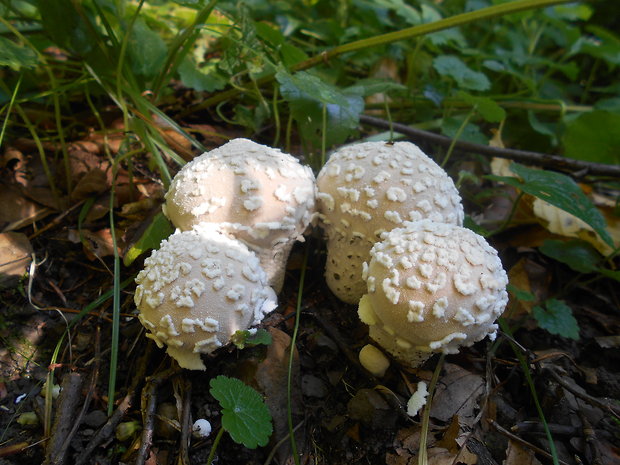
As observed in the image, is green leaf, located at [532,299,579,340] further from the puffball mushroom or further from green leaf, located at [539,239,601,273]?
the puffball mushroom

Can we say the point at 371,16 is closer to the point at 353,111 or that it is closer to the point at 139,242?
the point at 353,111

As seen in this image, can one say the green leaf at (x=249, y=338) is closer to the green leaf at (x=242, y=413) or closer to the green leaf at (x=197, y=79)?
the green leaf at (x=242, y=413)

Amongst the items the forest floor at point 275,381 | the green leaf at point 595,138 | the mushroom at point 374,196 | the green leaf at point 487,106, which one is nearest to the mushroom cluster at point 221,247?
the mushroom at point 374,196

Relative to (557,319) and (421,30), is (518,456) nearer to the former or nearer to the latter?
(557,319)

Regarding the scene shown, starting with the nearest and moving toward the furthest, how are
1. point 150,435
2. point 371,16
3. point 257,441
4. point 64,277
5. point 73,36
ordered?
1. point 257,441
2. point 150,435
3. point 64,277
4. point 73,36
5. point 371,16

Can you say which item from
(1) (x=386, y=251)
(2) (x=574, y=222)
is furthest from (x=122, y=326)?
(2) (x=574, y=222)

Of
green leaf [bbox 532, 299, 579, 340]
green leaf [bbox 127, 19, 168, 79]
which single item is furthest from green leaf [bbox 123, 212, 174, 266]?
green leaf [bbox 532, 299, 579, 340]

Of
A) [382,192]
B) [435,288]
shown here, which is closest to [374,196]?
[382,192]
